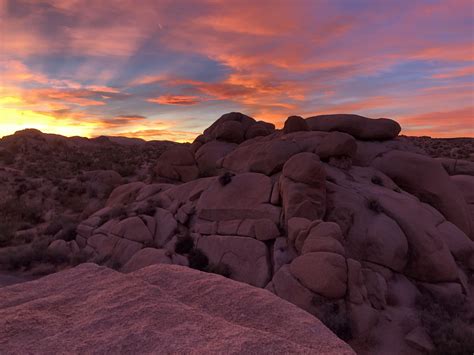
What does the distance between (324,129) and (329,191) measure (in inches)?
335

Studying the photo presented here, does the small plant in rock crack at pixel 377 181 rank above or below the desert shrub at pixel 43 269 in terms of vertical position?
above

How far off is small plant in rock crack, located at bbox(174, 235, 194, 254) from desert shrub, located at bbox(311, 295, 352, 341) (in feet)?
20.9

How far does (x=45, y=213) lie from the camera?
24.7m

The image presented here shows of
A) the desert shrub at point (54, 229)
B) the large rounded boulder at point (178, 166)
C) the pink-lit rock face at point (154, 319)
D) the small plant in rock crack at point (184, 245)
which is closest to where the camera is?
the pink-lit rock face at point (154, 319)

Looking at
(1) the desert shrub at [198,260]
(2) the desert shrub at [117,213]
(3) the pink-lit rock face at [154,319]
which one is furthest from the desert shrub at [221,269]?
(3) the pink-lit rock face at [154,319]

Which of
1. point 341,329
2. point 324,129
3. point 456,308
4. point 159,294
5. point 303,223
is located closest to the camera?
point 159,294

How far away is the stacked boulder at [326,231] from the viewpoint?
10.1 meters

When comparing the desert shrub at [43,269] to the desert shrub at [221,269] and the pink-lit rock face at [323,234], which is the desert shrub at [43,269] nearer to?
the pink-lit rock face at [323,234]

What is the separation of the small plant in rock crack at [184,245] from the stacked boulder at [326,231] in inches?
2.6

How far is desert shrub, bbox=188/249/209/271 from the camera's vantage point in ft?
44.0


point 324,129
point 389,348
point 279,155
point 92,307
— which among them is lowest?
point 389,348

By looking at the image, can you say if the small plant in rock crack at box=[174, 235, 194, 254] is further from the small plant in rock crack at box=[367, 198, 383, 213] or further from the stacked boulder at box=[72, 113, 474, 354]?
the small plant in rock crack at box=[367, 198, 383, 213]

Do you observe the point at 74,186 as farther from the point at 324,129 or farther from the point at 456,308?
the point at 456,308

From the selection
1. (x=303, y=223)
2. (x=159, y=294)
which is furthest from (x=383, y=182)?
(x=159, y=294)
